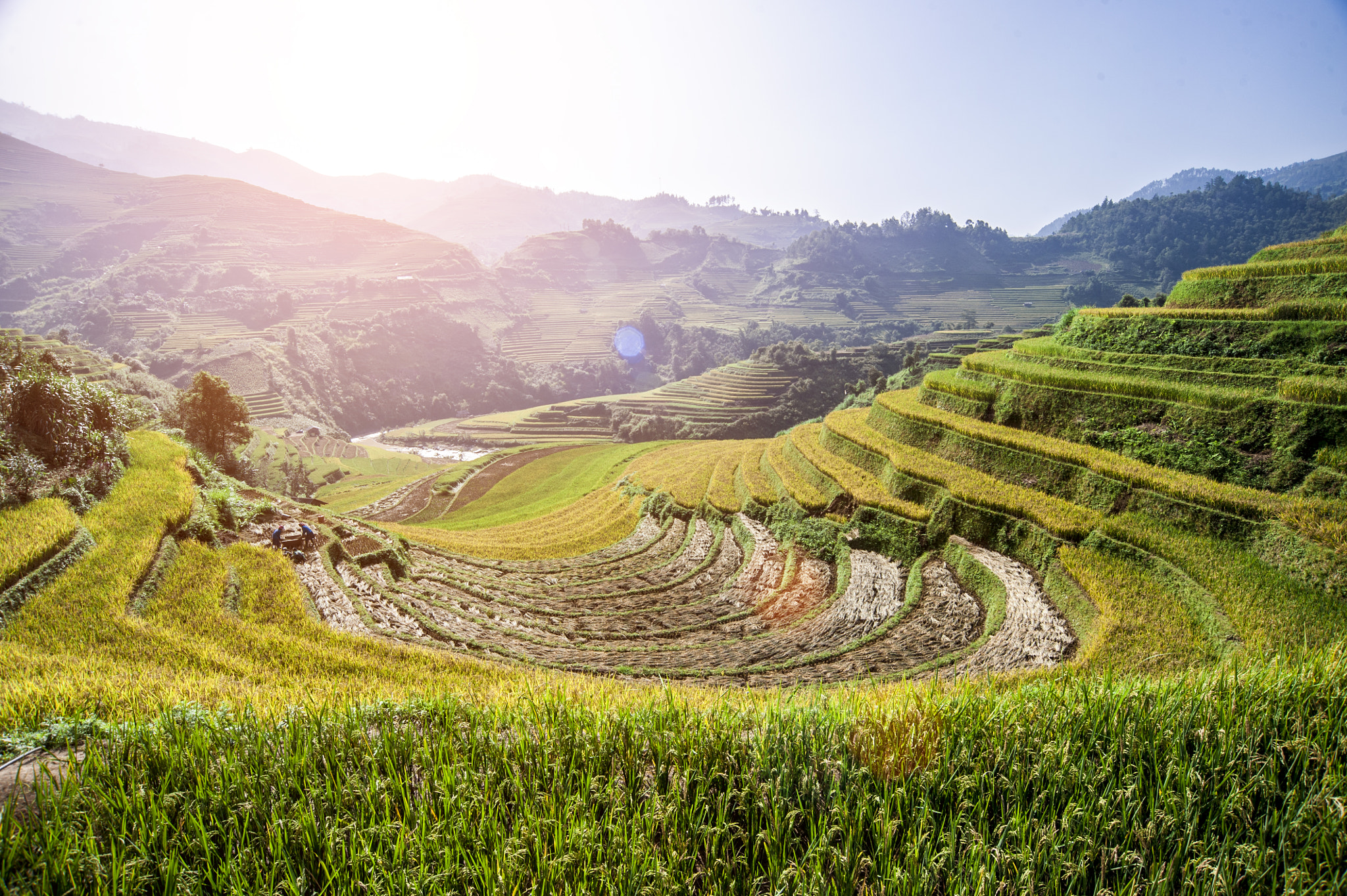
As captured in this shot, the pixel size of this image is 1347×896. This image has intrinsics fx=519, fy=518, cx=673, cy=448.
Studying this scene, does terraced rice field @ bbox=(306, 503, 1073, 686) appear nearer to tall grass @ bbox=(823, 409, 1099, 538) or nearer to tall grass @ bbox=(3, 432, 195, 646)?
tall grass @ bbox=(823, 409, 1099, 538)

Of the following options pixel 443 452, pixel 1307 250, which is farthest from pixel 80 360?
pixel 1307 250

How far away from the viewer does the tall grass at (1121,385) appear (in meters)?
16.7

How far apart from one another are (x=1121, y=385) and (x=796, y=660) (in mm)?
17132

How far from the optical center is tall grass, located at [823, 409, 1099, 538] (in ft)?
51.1

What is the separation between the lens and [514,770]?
3.96 meters

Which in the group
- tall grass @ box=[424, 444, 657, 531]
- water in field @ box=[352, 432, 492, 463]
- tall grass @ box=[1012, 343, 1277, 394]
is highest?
tall grass @ box=[1012, 343, 1277, 394]

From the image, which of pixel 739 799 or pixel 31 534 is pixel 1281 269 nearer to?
Result: pixel 739 799

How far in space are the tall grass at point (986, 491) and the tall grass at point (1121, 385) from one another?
549 centimetres

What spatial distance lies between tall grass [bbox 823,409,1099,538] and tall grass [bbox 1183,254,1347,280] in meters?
12.7

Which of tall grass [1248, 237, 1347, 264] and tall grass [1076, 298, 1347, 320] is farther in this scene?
tall grass [1248, 237, 1347, 264]

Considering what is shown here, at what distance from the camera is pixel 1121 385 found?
19.4 meters

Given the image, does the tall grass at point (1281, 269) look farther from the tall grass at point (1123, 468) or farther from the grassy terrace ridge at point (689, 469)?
the grassy terrace ridge at point (689, 469)

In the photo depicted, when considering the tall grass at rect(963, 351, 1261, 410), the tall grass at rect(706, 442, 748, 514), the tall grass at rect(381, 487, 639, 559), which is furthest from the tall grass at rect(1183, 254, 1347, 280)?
the tall grass at rect(381, 487, 639, 559)

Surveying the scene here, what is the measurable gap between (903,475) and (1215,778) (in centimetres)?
1760
